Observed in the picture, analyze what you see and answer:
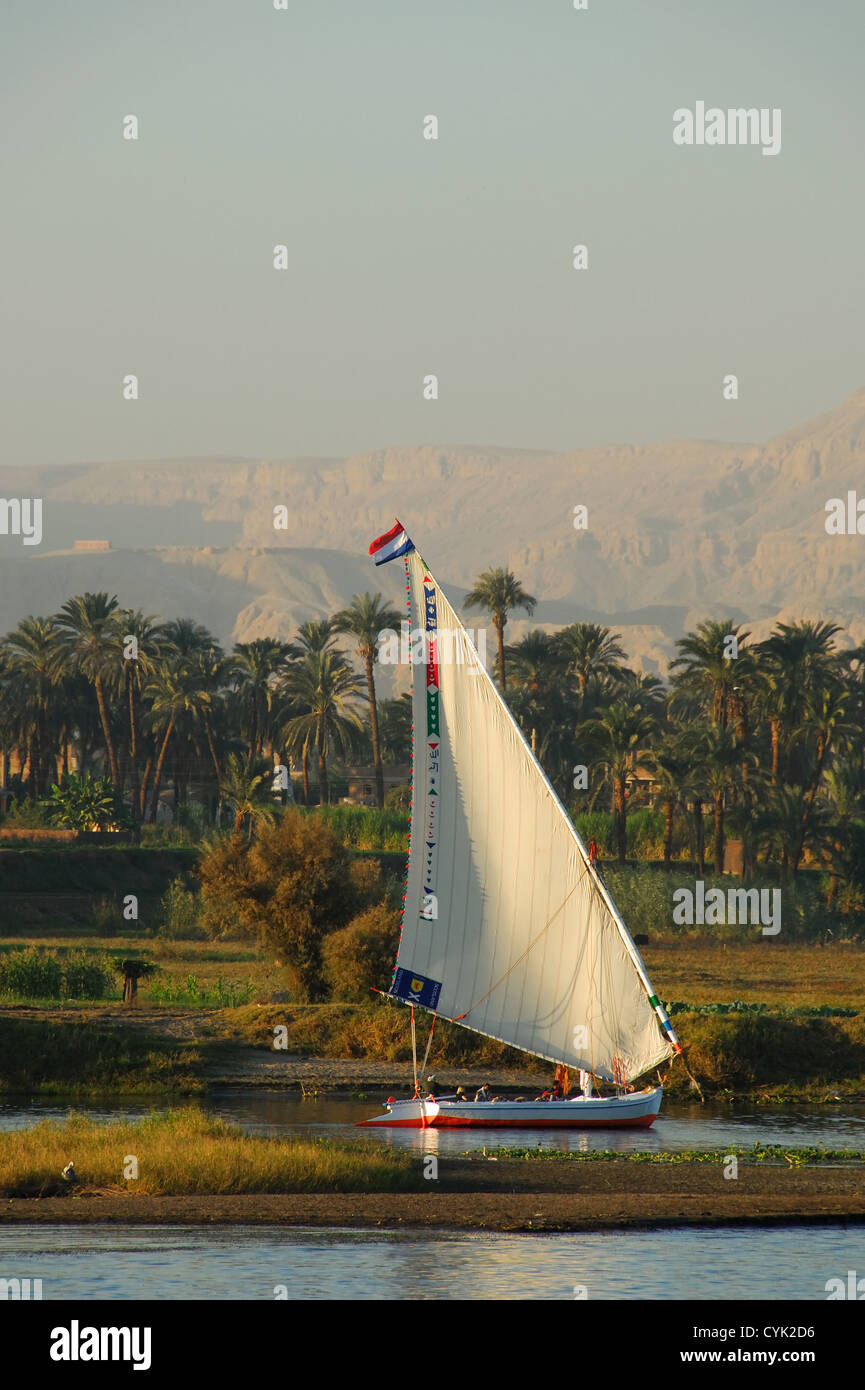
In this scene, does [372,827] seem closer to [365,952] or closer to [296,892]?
[296,892]

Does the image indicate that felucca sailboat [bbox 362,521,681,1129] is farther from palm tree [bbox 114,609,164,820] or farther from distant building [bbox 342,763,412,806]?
distant building [bbox 342,763,412,806]

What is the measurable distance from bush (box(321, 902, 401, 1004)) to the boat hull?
16.0m

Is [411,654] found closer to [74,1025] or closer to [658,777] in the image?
[74,1025]

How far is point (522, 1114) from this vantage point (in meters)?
36.8

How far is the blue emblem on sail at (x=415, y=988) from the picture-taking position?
37.0 meters

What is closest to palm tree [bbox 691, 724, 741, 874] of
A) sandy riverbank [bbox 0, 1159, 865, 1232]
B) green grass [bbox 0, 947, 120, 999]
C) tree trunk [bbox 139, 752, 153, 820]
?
tree trunk [bbox 139, 752, 153, 820]

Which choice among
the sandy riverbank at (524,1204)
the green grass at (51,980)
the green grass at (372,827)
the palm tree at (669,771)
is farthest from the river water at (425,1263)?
the green grass at (372,827)

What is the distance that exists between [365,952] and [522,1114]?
55.4 feet

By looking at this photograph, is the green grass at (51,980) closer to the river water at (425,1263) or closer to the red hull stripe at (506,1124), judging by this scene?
the red hull stripe at (506,1124)

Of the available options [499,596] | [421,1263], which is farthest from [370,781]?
[421,1263]

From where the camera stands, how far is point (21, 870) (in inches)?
3898

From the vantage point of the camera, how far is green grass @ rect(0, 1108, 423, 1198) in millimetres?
29891
